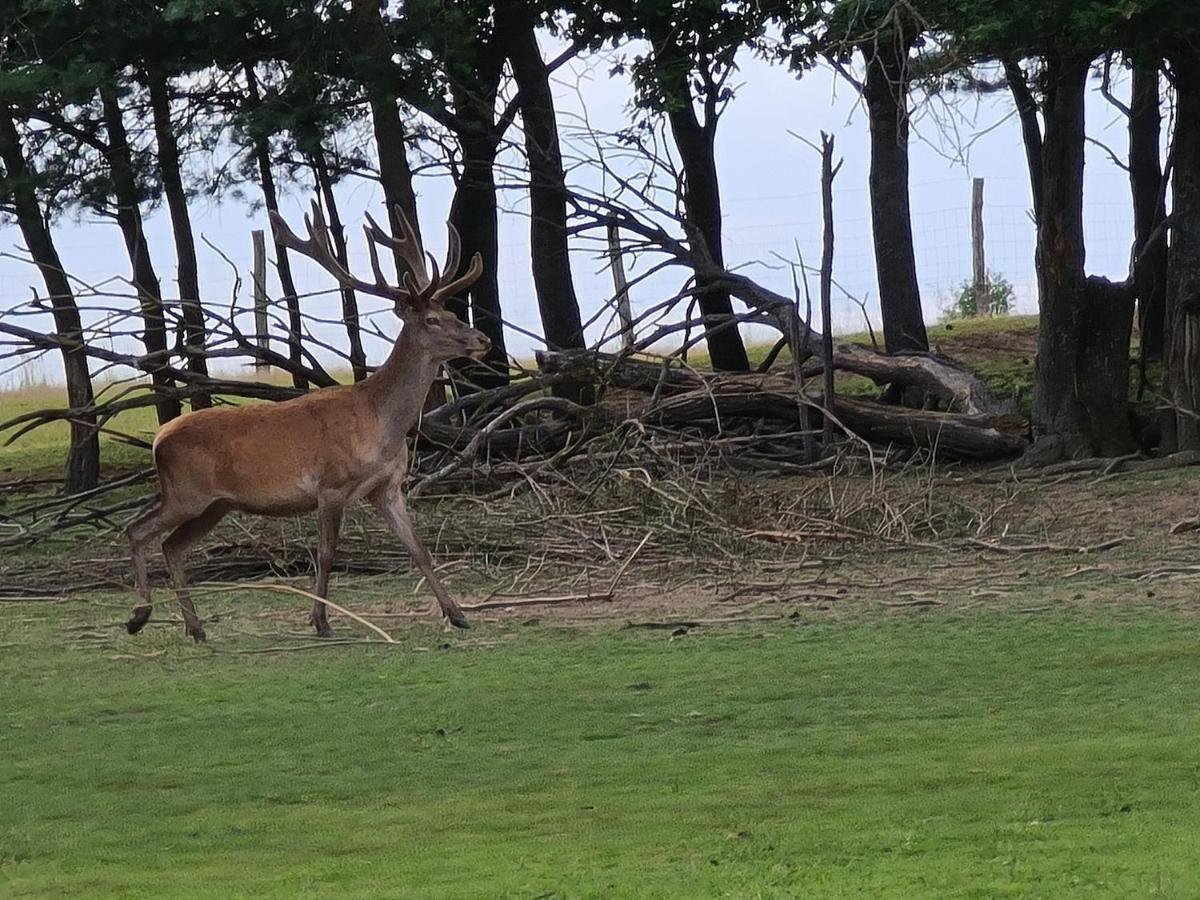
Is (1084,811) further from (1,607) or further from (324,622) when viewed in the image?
(1,607)

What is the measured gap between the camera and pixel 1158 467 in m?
14.5

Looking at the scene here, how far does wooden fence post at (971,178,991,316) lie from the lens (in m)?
32.7

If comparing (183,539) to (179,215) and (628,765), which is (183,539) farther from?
(179,215)

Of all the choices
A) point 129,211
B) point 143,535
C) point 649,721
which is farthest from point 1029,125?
point 649,721

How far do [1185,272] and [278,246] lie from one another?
7369 millimetres

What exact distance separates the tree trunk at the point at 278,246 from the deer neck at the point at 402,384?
3.59 m

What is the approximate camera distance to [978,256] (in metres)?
34.5

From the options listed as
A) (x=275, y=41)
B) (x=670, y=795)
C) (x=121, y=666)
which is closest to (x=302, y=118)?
(x=275, y=41)

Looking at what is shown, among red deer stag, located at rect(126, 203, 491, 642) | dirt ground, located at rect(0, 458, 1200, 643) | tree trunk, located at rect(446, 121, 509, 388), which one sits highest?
tree trunk, located at rect(446, 121, 509, 388)

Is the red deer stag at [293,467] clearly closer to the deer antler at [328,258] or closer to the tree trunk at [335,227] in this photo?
the deer antler at [328,258]

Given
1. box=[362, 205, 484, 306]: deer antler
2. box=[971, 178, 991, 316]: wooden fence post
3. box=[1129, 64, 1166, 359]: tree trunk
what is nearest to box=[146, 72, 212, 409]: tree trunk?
box=[362, 205, 484, 306]: deer antler

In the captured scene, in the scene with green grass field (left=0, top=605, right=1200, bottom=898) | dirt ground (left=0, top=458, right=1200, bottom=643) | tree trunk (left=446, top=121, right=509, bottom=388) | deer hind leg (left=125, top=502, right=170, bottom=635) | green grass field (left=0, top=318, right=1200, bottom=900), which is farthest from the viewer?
tree trunk (left=446, top=121, right=509, bottom=388)

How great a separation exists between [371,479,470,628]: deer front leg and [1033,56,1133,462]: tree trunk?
6627 mm

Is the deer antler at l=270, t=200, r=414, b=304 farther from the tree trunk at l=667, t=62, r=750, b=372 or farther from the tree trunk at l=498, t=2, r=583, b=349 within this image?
the tree trunk at l=667, t=62, r=750, b=372
